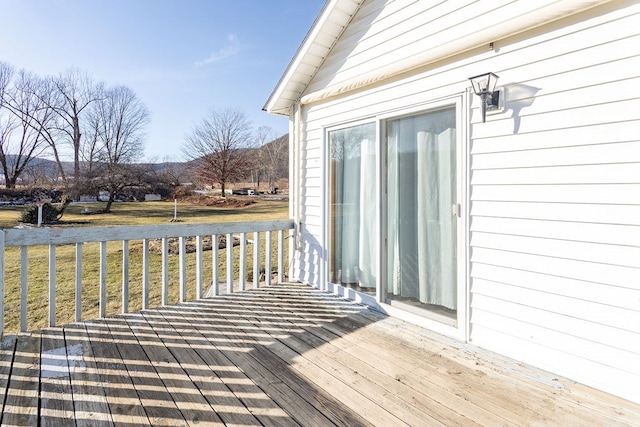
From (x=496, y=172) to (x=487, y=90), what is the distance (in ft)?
1.97

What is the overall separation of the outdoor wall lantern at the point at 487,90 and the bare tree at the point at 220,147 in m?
21.3

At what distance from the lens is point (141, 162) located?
19938 mm

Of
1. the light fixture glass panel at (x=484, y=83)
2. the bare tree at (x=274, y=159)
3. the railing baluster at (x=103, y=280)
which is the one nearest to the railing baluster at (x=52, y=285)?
the railing baluster at (x=103, y=280)

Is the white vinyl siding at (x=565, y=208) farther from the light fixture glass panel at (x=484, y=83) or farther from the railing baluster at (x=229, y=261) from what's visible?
the railing baluster at (x=229, y=261)

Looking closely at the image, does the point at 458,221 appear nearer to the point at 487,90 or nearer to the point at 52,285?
the point at 487,90

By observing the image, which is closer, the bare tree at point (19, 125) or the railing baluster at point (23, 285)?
the railing baluster at point (23, 285)

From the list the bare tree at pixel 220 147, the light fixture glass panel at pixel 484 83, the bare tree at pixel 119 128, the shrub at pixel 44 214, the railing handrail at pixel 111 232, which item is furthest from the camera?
the bare tree at pixel 220 147

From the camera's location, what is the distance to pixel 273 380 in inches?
82.2

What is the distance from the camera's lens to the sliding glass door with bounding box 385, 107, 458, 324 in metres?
2.72

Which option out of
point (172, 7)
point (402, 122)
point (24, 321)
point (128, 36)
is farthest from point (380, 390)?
point (128, 36)

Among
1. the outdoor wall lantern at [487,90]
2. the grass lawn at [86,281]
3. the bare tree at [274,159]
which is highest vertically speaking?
Answer: the bare tree at [274,159]

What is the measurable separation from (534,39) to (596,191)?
43.8 inches

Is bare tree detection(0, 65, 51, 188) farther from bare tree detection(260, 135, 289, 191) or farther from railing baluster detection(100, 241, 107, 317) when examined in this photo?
railing baluster detection(100, 241, 107, 317)

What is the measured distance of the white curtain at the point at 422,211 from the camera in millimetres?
2730
